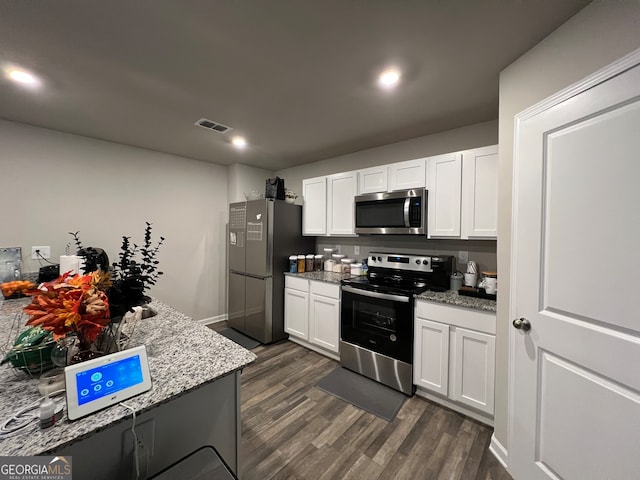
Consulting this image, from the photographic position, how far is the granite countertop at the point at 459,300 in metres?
1.77

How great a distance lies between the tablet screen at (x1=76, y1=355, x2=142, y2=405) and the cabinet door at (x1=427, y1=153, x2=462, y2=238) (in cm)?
225

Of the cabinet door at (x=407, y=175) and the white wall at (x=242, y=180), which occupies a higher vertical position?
the white wall at (x=242, y=180)

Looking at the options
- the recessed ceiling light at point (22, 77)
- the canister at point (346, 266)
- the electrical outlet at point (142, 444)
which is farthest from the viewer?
the canister at point (346, 266)

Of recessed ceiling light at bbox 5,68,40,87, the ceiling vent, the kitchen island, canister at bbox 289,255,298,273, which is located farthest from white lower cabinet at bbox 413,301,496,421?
recessed ceiling light at bbox 5,68,40,87

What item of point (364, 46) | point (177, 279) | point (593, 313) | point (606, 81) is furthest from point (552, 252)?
point (177, 279)

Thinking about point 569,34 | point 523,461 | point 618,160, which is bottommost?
point 523,461

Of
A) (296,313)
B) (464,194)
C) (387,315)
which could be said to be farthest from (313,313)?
(464,194)

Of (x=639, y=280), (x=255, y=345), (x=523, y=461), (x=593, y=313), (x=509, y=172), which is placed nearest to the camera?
(x=639, y=280)

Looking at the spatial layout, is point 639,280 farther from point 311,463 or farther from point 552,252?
point 311,463

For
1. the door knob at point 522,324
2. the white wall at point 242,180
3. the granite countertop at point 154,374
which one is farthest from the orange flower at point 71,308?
the white wall at point 242,180

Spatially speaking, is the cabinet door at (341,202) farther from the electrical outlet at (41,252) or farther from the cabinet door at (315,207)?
the electrical outlet at (41,252)

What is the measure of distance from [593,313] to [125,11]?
2.58 meters

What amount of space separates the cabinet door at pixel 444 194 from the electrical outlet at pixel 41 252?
12.7 feet

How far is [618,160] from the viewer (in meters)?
0.99
